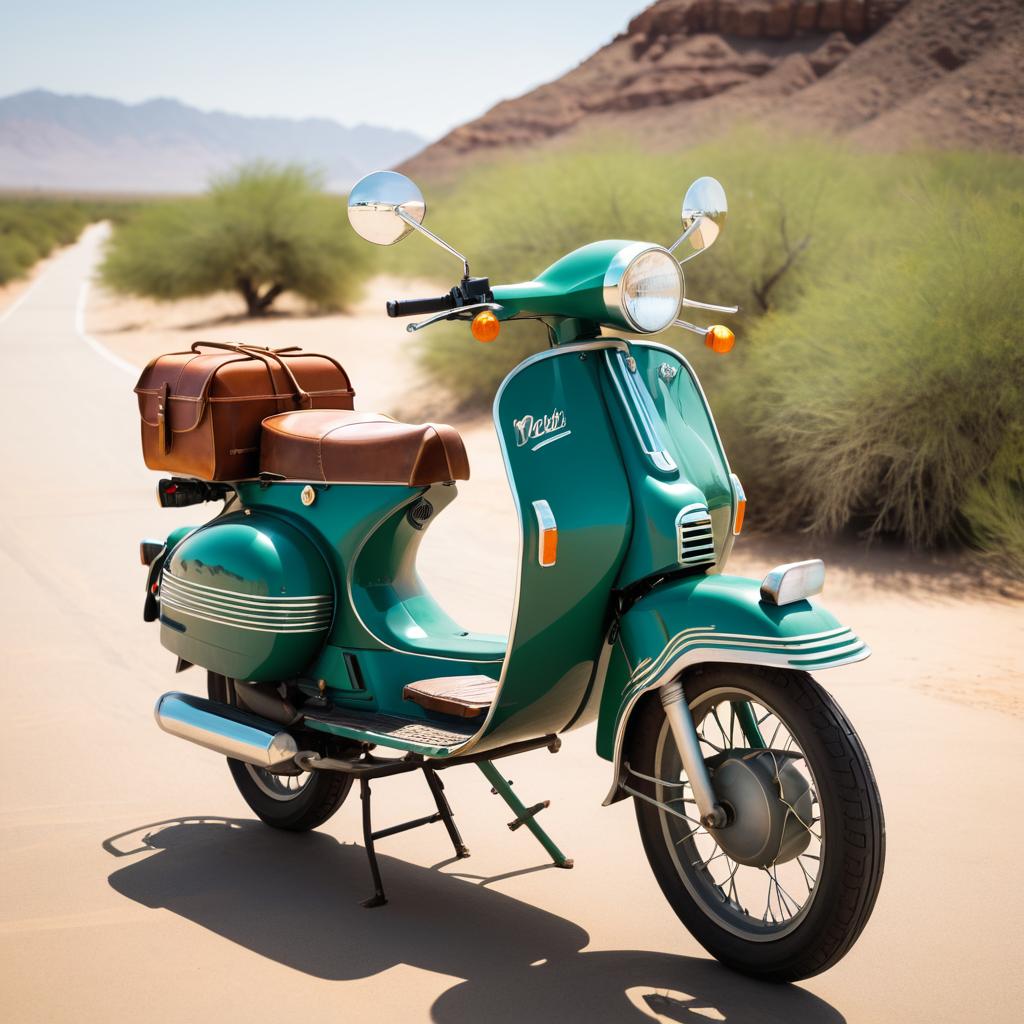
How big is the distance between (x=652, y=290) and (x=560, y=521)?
62 centimetres

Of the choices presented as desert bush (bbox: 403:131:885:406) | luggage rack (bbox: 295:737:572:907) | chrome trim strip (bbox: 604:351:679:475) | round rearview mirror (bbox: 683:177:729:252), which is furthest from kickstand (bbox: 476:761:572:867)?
desert bush (bbox: 403:131:885:406)

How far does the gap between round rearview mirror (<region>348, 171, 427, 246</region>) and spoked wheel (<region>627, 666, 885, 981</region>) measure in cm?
137

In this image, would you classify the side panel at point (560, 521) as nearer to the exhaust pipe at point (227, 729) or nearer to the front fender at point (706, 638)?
the front fender at point (706, 638)

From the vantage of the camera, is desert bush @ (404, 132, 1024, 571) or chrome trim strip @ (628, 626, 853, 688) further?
desert bush @ (404, 132, 1024, 571)

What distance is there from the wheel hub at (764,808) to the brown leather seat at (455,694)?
65 centimetres

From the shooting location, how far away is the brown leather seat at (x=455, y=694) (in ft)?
10.8

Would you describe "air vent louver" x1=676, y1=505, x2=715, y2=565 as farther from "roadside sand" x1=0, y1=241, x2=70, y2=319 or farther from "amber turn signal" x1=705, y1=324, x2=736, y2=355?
"roadside sand" x1=0, y1=241, x2=70, y2=319

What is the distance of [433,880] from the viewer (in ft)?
11.9

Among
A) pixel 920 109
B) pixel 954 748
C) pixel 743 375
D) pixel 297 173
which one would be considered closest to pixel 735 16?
pixel 920 109

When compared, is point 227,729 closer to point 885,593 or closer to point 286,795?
point 286,795

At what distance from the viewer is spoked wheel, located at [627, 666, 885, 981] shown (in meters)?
2.72

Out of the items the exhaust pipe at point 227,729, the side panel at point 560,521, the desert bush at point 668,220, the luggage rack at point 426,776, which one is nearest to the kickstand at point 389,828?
the luggage rack at point 426,776

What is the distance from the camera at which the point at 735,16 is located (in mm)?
72812

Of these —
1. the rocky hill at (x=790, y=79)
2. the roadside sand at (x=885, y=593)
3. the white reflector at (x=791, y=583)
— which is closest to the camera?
the white reflector at (x=791, y=583)
